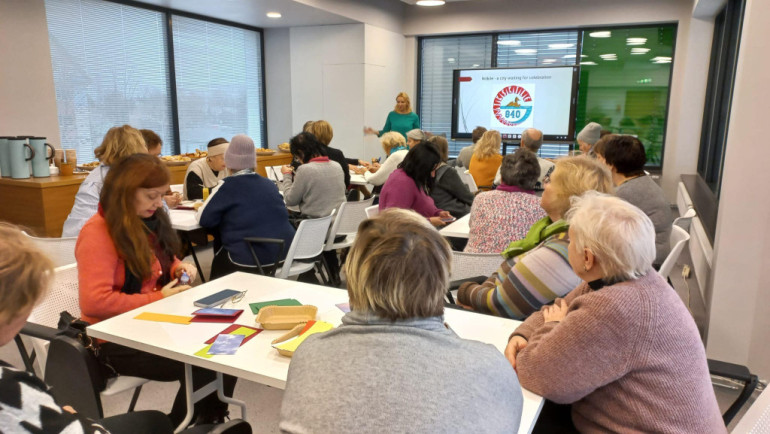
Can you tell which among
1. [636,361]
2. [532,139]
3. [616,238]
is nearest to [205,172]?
[532,139]

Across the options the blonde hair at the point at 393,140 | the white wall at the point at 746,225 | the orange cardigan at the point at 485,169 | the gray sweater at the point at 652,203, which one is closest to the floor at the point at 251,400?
the white wall at the point at 746,225

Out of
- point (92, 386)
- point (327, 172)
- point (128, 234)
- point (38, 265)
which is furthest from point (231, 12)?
point (38, 265)

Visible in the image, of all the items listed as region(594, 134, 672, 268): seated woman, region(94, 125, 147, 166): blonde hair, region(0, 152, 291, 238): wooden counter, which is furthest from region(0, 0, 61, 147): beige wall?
region(594, 134, 672, 268): seated woman

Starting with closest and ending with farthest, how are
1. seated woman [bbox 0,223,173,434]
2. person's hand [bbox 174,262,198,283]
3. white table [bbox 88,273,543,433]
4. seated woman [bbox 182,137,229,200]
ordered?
seated woman [bbox 0,223,173,434] < white table [bbox 88,273,543,433] < person's hand [bbox 174,262,198,283] < seated woman [bbox 182,137,229,200]

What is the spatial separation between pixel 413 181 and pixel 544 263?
1942mm

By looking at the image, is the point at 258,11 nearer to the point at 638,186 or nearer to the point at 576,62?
the point at 576,62

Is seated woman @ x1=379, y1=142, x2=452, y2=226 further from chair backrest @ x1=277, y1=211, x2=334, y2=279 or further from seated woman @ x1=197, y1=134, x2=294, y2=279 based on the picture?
seated woman @ x1=197, y1=134, x2=294, y2=279

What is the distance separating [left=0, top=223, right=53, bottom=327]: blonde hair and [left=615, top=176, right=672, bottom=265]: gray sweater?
3195 millimetres

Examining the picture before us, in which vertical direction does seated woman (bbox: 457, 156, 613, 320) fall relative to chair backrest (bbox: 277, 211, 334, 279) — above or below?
above

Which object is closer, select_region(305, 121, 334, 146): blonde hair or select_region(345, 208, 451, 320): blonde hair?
select_region(345, 208, 451, 320): blonde hair

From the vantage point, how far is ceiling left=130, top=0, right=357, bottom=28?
6430 millimetres

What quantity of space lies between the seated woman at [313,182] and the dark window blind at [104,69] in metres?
3.20

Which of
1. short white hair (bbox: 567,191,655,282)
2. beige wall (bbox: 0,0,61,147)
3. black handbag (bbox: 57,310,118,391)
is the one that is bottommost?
black handbag (bbox: 57,310,118,391)

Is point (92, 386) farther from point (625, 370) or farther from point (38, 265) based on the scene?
point (625, 370)
